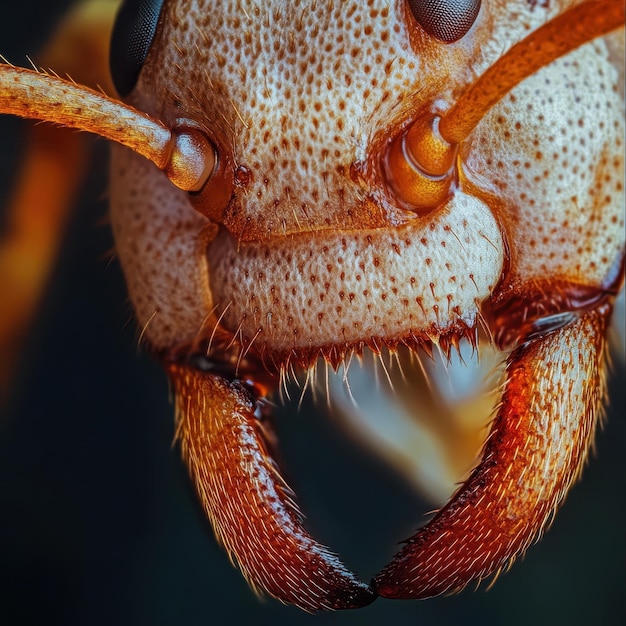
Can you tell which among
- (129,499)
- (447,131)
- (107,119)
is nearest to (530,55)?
(447,131)

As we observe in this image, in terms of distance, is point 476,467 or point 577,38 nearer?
point 577,38

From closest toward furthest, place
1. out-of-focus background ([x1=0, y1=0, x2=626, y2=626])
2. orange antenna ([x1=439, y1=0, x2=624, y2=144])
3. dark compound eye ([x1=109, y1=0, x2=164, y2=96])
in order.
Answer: orange antenna ([x1=439, y1=0, x2=624, y2=144]) → dark compound eye ([x1=109, y1=0, x2=164, y2=96]) → out-of-focus background ([x1=0, y1=0, x2=626, y2=626])

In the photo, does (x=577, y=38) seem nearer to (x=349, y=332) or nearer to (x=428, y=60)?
(x=428, y=60)

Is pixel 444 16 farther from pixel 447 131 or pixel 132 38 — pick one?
pixel 132 38

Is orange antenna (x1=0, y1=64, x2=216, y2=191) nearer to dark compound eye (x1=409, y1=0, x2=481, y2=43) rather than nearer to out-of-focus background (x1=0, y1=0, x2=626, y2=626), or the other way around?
dark compound eye (x1=409, y1=0, x2=481, y2=43)

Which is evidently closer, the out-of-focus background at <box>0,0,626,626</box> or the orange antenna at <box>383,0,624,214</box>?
the orange antenna at <box>383,0,624,214</box>

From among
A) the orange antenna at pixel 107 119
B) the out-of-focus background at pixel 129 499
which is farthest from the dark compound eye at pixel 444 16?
the out-of-focus background at pixel 129 499

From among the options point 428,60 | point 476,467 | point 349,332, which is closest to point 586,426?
point 476,467

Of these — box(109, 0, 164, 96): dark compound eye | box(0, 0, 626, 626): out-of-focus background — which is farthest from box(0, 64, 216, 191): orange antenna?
box(0, 0, 626, 626): out-of-focus background
